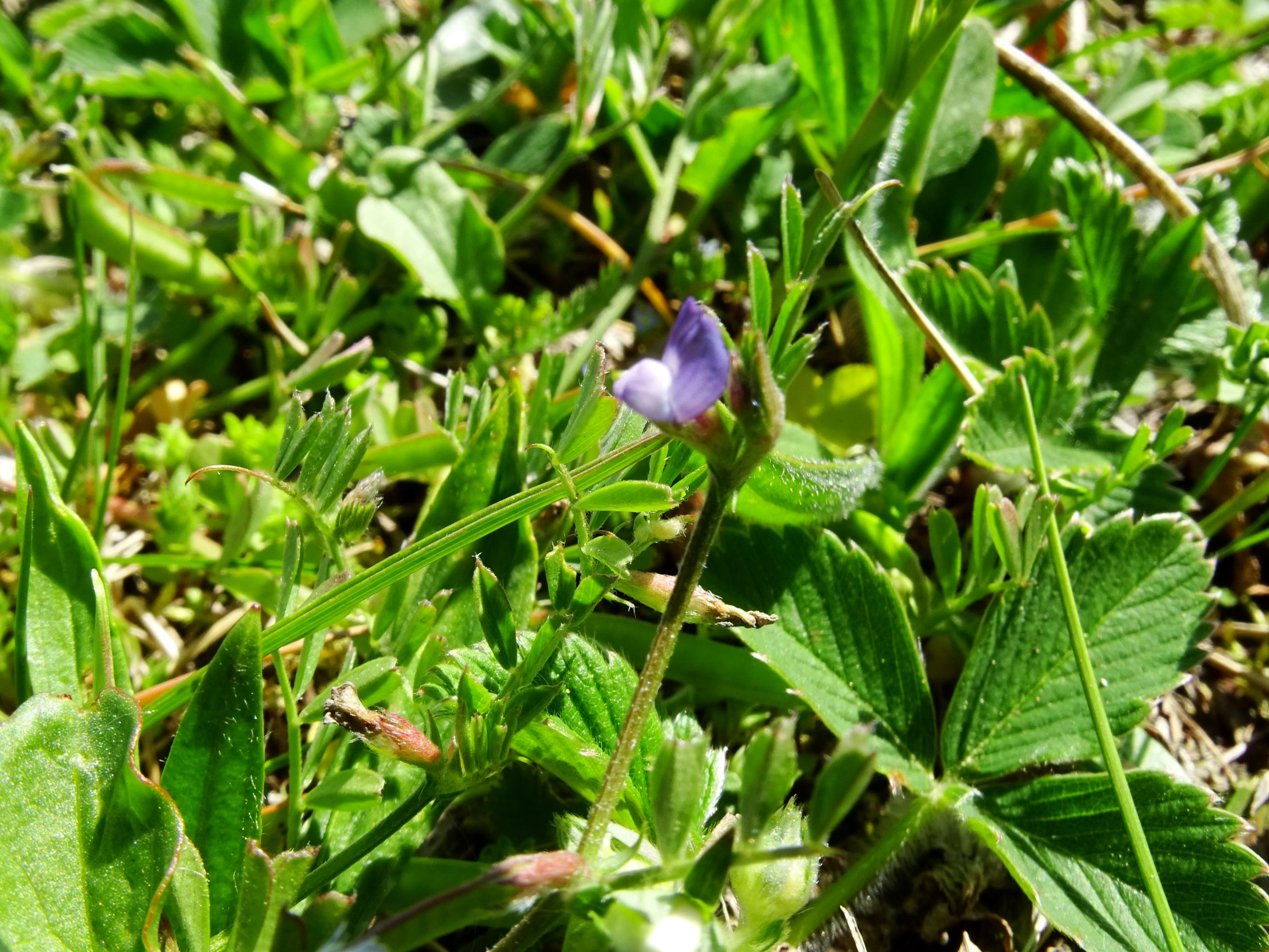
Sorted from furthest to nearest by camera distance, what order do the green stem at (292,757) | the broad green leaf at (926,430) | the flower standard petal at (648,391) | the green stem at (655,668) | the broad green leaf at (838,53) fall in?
1. the broad green leaf at (838,53)
2. the broad green leaf at (926,430)
3. the green stem at (292,757)
4. the green stem at (655,668)
5. the flower standard petal at (648,391)

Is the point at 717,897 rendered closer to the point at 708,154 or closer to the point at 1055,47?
the point at 708,154

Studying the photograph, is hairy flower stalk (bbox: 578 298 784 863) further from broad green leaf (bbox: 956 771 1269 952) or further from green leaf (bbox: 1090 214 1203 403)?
green leaf (bbox: 1090 214 1203 403)

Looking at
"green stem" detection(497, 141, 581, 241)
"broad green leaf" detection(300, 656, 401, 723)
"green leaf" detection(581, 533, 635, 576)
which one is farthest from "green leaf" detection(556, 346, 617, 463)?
"green stem" detection(497, 141, 581, 241)

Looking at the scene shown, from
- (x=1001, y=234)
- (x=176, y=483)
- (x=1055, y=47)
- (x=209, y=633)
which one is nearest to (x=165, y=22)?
(x=176, y=483)

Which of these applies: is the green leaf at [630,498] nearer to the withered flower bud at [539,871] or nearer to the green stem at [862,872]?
the withered flower bud at [539,871]

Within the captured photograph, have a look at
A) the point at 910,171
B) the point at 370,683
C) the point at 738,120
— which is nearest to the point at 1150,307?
the point at 910,171

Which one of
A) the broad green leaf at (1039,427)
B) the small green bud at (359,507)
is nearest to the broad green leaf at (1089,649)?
the broad green leaf at (1039,427)
